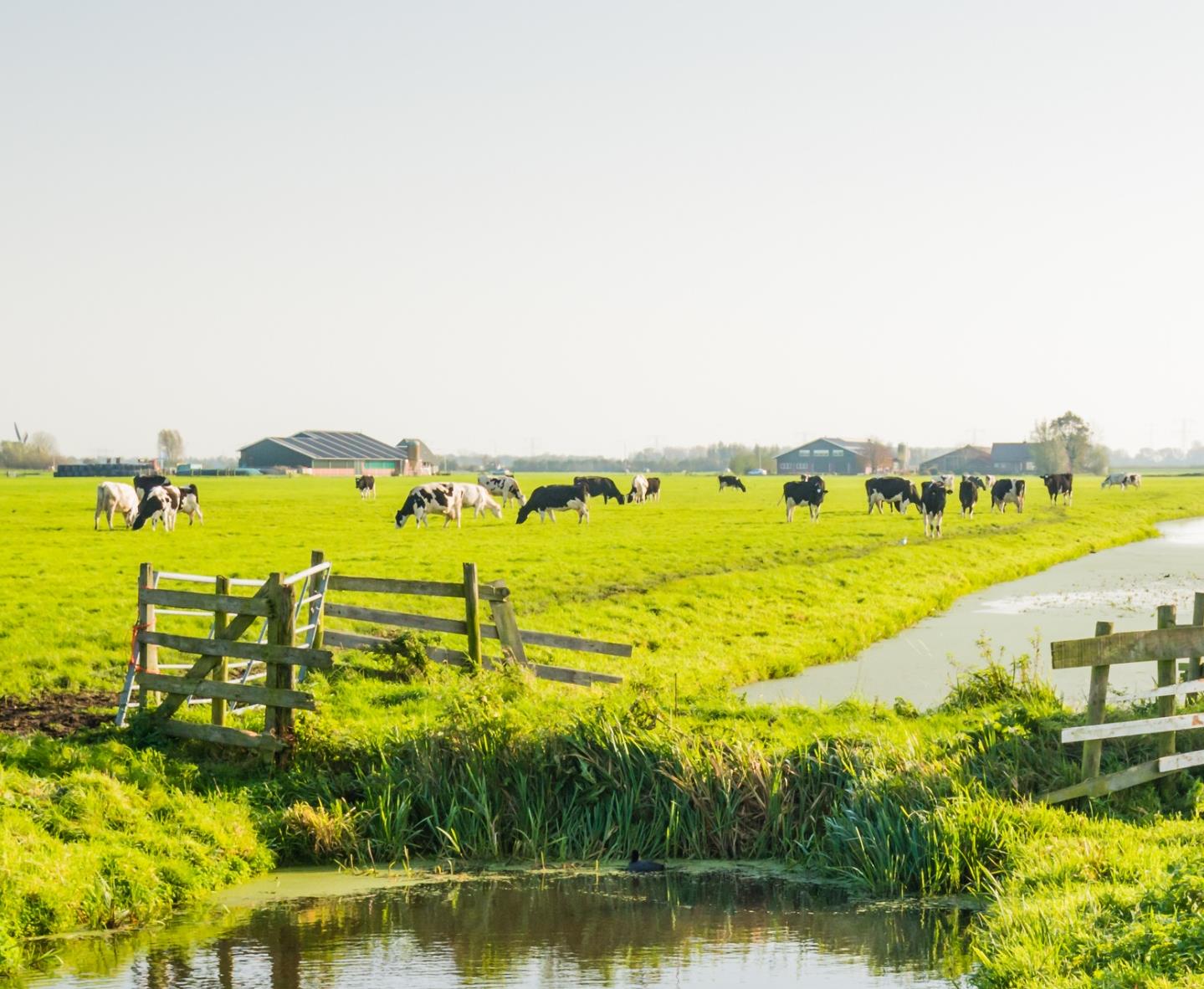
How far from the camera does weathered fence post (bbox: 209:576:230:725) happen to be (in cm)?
1477

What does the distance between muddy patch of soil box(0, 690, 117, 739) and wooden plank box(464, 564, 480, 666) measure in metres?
4.60

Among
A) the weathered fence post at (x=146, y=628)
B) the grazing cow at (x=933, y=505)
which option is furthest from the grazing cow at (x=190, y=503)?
the weathered fence post at (x=146, y=628)

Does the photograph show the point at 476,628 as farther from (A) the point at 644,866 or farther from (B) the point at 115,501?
(B) the point at 115,501

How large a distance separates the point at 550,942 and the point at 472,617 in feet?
24.5

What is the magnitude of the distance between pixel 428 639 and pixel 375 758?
21.5 ft

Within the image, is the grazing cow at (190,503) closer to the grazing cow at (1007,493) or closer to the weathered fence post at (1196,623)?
the grazing cow at (1007,493)

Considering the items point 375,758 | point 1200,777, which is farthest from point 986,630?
point 375,758

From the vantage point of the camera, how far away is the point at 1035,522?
203 feet

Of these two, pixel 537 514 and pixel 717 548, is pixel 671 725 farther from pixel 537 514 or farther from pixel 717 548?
pixel 537 514

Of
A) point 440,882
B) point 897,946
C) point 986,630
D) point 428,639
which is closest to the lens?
point 897,946

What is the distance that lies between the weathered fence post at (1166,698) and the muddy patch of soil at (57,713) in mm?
11579

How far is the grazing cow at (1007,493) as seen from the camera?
67.9 metres

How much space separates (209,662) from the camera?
14.6 m

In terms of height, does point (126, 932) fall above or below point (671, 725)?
below
